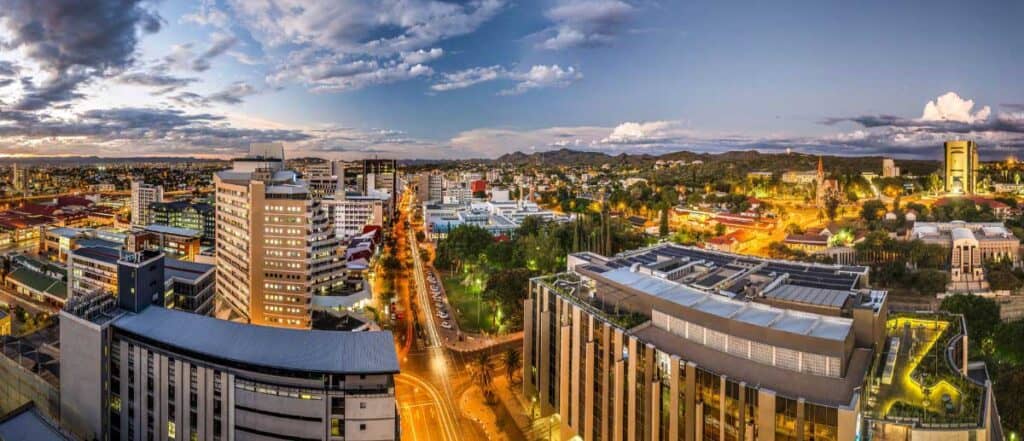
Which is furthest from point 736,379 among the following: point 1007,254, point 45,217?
point 45,217

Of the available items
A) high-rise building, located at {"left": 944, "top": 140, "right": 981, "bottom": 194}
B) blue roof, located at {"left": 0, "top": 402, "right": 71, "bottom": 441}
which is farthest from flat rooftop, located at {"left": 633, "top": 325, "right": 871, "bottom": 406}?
high-rise building, located at {"left": 944, "top": 140, "right": 981, "bottom": 194}

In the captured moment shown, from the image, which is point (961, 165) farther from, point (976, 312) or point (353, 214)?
point (353, 214)

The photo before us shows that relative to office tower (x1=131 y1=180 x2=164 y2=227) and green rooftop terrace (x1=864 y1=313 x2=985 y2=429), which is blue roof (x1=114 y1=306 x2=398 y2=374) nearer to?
green rooftop terrace (x1=864 y1=313 x2=985 y2=429)

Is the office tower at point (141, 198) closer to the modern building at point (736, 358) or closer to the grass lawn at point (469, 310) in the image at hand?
the grass lawn at point (469, 310)

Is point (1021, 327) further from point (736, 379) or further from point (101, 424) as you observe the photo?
point (101, 424)

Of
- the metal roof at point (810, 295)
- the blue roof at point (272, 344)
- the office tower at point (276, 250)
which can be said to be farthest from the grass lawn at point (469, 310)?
the metal roof at point (810, 295)
